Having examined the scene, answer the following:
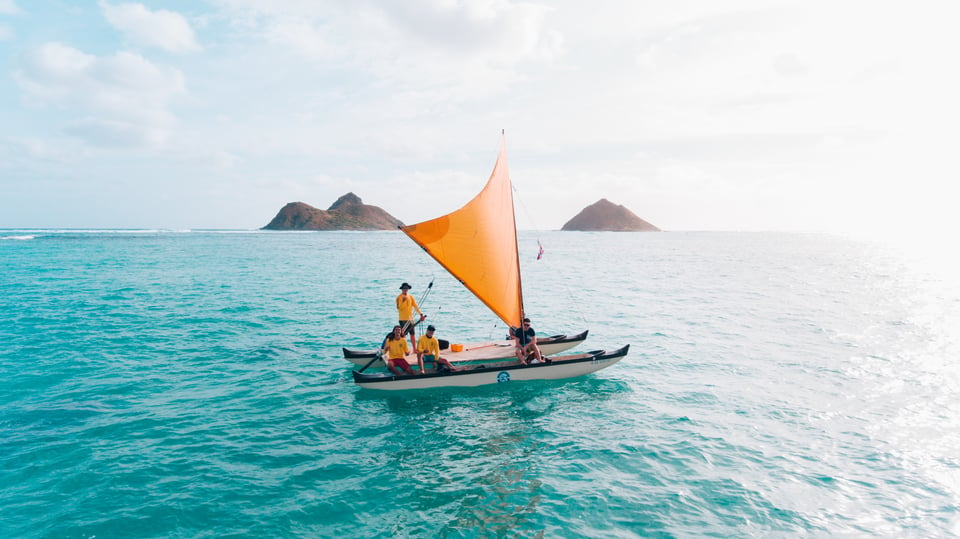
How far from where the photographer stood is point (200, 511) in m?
Answer: 10.9

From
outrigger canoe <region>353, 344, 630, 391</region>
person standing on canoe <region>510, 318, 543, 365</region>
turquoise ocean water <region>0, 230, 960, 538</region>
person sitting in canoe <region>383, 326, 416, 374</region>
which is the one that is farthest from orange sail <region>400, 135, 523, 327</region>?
turquoise ocean water <region>0, 230, 960, 538</region>

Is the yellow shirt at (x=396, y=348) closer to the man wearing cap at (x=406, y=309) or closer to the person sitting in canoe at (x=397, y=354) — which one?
the person sitting in canoe at (x=397, y=354)

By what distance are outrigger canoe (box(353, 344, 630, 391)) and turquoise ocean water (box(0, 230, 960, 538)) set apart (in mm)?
503

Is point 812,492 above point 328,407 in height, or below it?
below

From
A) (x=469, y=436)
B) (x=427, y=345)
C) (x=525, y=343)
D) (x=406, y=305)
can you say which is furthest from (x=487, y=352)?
(x=469, y=436)

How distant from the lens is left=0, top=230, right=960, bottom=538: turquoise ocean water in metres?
11.1

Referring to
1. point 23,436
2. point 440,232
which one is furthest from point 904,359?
point 23,436

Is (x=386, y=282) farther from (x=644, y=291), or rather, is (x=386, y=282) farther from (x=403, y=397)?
(x=403, y=397)

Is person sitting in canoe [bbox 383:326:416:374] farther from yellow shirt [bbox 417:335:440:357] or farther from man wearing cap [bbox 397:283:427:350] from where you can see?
man wearing cap [bbox 397:283:427:350]

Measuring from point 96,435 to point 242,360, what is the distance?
8.60m

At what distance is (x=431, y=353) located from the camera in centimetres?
1952

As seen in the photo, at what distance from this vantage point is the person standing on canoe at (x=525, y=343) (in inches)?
797

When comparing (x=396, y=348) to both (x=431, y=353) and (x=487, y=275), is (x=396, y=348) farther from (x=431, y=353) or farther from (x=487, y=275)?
(x=487, y=275)

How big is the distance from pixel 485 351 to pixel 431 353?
3.53 m
